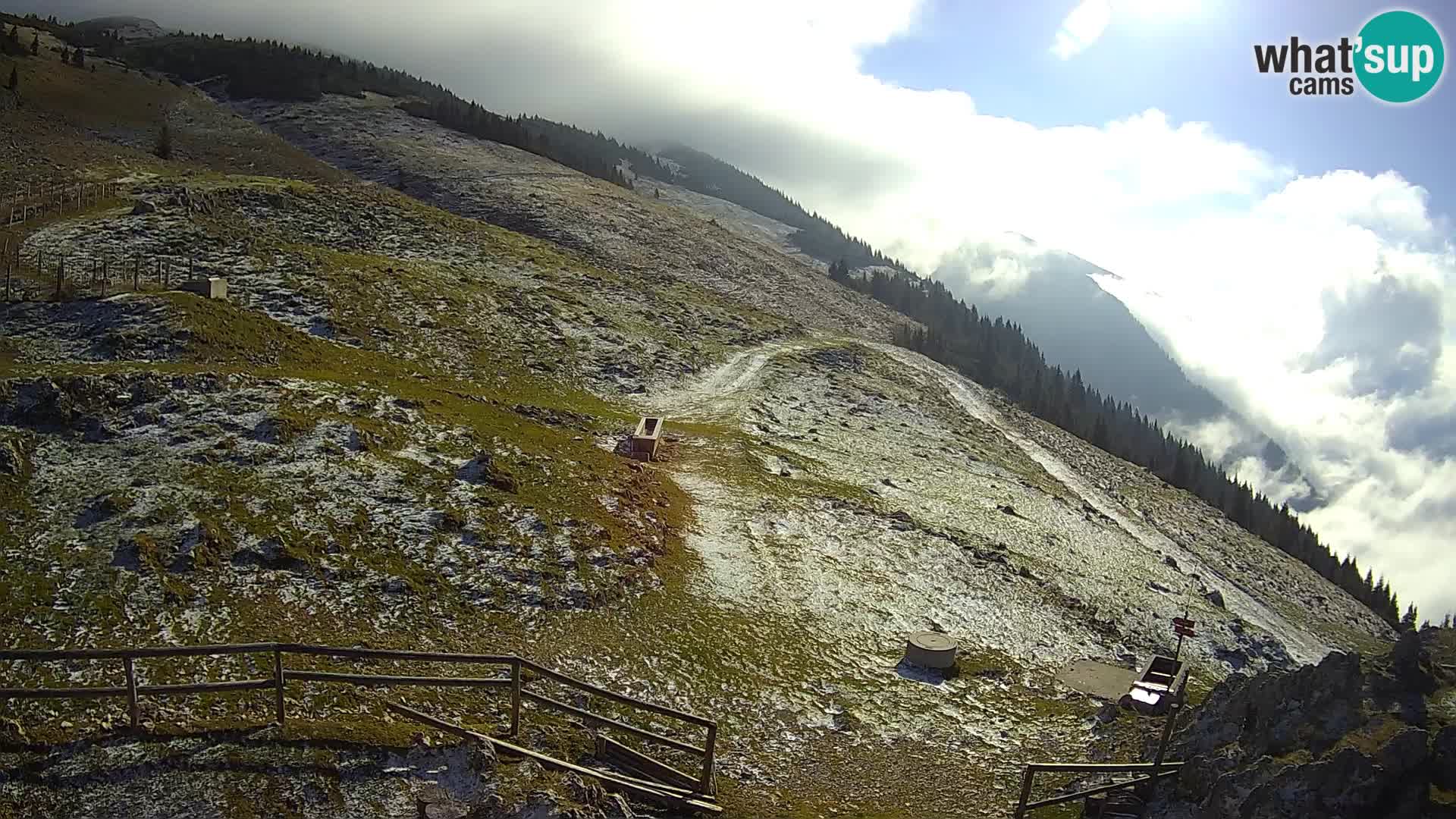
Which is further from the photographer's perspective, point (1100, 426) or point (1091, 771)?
point (1100, 426)

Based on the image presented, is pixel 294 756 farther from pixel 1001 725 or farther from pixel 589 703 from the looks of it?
pixel 1001 725

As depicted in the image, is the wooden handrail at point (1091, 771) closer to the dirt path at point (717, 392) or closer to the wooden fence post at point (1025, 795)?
the wooden fence post at point (1025, 795)

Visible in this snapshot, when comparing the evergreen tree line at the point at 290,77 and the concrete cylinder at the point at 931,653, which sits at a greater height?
the evergreen tree line at the point at 290,77

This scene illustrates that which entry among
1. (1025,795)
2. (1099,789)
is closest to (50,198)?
(1025,795)

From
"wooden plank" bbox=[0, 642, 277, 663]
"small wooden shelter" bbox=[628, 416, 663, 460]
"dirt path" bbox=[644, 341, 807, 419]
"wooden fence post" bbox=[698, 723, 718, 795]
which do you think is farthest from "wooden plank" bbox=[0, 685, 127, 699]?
"dirt path" bbox=[644, 341, 807, 419]

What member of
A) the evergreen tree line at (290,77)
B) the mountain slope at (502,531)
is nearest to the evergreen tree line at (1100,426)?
the mountain slope at (502,531)

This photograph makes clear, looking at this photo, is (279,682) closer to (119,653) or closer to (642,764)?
(119,653)

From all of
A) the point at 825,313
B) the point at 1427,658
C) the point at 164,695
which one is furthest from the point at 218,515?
the point at 825,313
